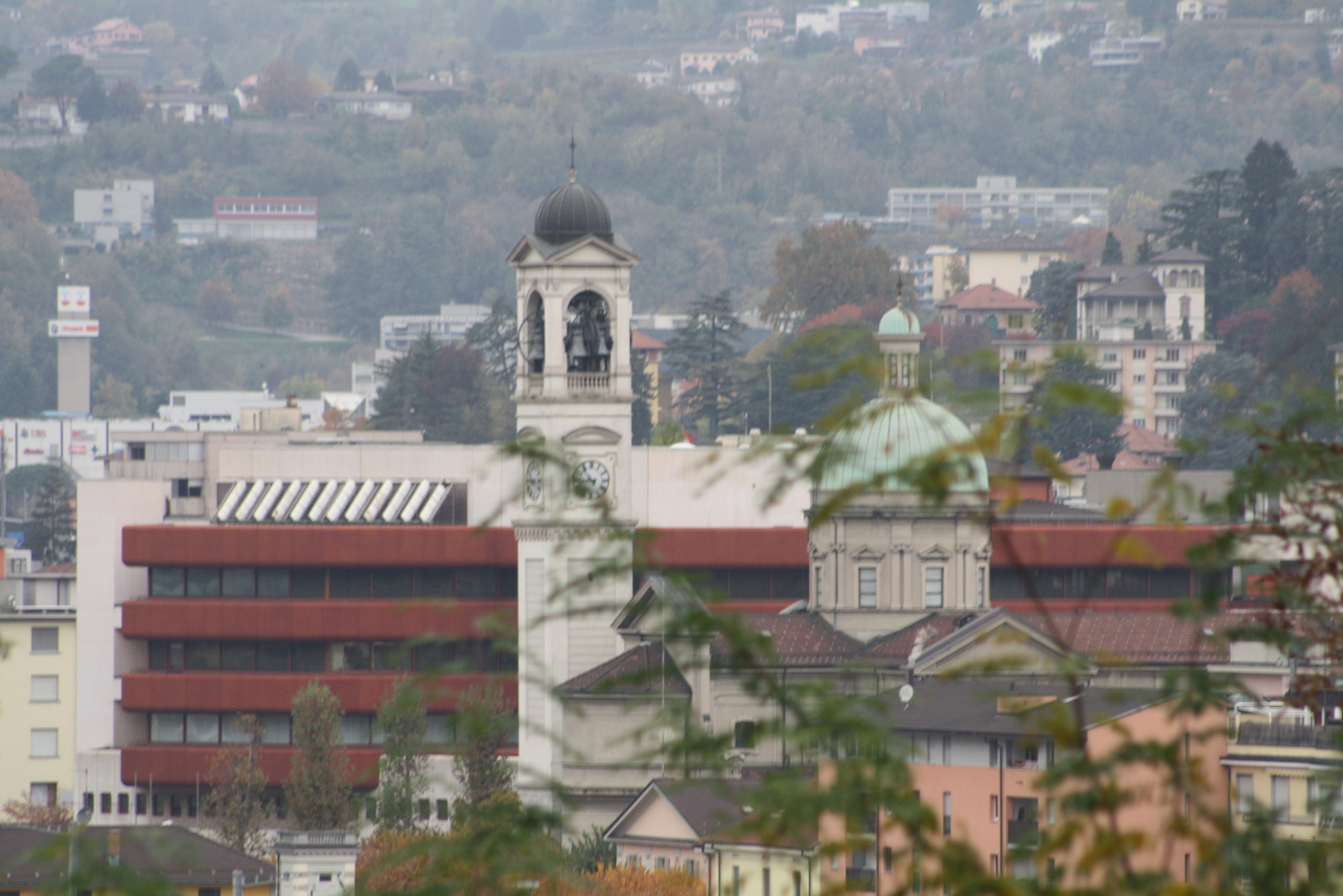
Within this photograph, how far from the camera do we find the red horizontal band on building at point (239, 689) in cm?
10350

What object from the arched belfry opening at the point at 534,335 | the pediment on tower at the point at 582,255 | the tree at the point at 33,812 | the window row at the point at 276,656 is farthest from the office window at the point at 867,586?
the tree at the point at 33,812

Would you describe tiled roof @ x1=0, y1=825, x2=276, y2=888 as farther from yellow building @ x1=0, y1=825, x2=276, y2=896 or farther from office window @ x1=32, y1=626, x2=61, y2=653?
office window @ x1=32, y1=626, x2=61, y2=653

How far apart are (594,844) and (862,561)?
17722 millimetres

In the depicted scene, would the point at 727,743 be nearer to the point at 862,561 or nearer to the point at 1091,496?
the point at 862,561

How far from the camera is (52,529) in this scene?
182375 millimetres

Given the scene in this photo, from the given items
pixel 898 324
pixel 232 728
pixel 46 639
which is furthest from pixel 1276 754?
pixel 46 639

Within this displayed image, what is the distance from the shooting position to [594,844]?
3123 inches

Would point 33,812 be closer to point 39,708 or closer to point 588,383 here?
point 39,708

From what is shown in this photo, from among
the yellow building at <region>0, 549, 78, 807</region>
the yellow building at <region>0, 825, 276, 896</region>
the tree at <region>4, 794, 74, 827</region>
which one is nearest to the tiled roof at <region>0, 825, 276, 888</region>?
the yellow building at <region>0, 825, 276, 896</region>

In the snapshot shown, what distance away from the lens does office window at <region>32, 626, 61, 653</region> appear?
109 meters

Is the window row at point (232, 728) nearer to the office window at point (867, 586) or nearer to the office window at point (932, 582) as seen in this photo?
the office window at point (867, 586)

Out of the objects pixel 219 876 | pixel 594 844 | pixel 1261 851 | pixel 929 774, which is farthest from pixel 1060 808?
pixel 594 844

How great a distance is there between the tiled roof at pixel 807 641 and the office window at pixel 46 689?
28.0 metres

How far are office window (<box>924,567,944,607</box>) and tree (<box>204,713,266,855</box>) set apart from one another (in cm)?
2161
